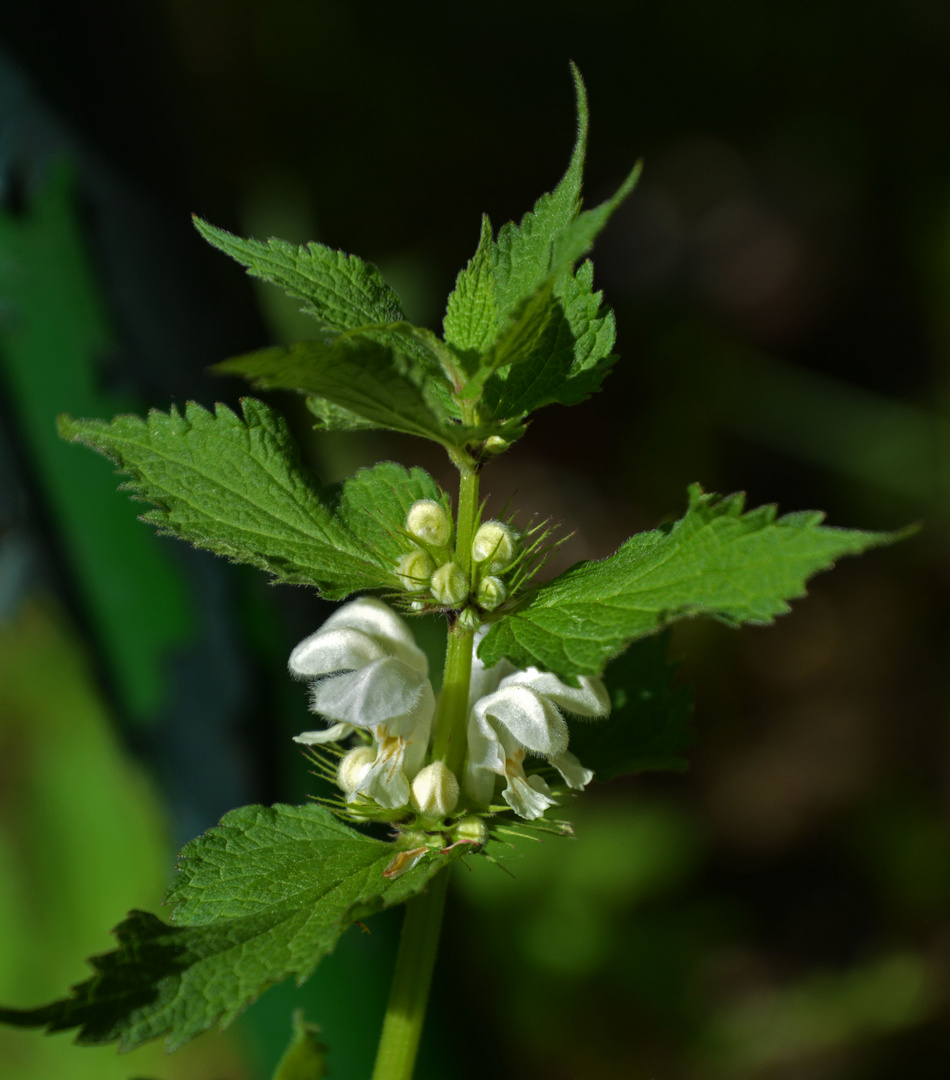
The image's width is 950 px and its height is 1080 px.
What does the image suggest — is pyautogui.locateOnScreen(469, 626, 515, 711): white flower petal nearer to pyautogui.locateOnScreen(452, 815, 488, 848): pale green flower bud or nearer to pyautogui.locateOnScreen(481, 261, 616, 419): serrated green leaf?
pyautogui.locateOnScreen(452, 815, 488, 848): pale green flower bud

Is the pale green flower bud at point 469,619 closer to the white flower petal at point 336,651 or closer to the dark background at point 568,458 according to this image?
the white flower petal at point 336,651

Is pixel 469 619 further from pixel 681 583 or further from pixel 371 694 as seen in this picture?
pixel 681 583

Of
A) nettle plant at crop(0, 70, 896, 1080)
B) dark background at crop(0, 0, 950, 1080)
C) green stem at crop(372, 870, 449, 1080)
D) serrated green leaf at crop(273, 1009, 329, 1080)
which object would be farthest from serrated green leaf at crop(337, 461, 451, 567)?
dark background at crop(0, 0, 950, 1080)

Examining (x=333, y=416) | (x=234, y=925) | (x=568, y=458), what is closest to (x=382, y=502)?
(x=333, y=416)

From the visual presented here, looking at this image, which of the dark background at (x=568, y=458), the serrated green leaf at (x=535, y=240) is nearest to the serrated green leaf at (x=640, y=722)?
the serrated green leaf at (x=535, y=240)

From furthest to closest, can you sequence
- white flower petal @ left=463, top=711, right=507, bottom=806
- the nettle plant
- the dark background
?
the dark background
white flower petal @ left=463, top=711, right=507, bottom=806
the nettle plant

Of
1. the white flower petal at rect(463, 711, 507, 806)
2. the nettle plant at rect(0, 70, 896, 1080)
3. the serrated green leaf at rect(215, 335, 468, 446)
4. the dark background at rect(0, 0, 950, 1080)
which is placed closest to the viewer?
the serrated green leaf at rect(215, 335, 468, 446)
